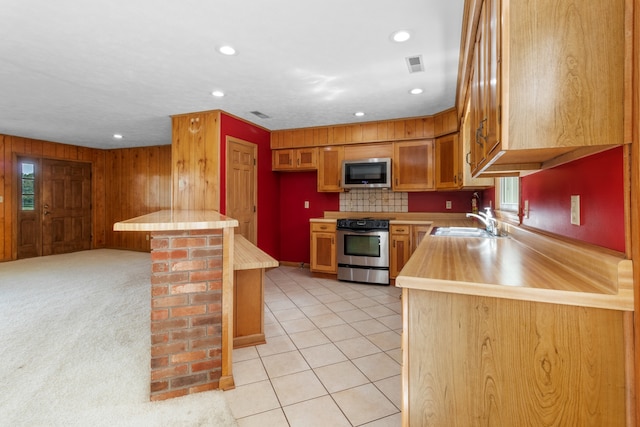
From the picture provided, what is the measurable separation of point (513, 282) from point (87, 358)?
2.75 meters

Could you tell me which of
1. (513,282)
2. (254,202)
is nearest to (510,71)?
(513,282)

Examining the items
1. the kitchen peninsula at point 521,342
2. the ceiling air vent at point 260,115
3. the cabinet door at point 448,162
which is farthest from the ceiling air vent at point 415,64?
the ceiling air vent at point 260,115

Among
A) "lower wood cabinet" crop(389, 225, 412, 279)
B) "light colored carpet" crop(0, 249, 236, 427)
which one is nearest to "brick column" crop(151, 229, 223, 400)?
"light colored carpet" crop(0, 249, 236, 427)

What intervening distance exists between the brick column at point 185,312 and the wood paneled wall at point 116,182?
5.19 meters

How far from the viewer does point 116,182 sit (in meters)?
6.85

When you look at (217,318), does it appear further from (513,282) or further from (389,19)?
(389,19)

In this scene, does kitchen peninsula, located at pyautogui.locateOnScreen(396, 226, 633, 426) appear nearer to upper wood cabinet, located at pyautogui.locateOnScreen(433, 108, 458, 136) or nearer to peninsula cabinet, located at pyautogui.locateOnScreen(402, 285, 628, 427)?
peninsula cabinet, located at pyautogui.locateOnScreen(402, 285, 628, 427)

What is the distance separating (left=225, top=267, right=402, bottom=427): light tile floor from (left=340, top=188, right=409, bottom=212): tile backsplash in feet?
5.68

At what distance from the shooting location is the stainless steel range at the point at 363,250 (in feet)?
13.6

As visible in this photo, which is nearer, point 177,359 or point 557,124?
point 557,124

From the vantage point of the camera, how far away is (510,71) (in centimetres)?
97

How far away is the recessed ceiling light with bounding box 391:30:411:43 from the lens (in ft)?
7.14

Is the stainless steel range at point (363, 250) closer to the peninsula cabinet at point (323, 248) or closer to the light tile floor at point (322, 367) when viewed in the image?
the peninsula cabinet at point (323, 248)

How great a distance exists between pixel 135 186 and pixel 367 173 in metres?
5.32
